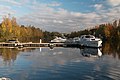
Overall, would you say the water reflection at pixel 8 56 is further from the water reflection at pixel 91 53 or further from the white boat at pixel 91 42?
the white boat at pixel 91 42

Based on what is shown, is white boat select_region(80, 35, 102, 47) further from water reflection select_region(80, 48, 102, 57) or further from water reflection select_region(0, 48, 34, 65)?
water reflection select_region(0, 48, 34, 65)

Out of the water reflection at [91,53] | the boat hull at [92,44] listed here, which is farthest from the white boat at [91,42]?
the water reflection at [91,53]

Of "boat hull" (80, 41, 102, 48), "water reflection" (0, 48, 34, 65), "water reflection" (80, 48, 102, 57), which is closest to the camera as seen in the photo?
"water reflection" (0, 48, 34, 65)

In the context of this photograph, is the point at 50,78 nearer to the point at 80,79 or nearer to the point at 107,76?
the point at 80,79

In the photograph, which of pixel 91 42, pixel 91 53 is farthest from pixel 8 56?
pixel 91 42

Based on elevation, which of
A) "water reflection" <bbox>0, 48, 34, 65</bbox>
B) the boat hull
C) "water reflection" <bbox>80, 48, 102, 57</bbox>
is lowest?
"water reflection" <bbox>80, 48, 102, 57</bbox>

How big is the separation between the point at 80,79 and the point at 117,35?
5399 inches

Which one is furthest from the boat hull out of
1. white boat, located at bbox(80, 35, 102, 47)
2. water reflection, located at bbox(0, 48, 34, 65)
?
water reflection, located at bbox(0, 48, 34, 65)

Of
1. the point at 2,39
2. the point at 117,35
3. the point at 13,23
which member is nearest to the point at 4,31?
the point at 2,39

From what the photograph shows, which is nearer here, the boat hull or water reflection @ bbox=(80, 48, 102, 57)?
water reflection @ bbox=(80, 48, 102, 57)

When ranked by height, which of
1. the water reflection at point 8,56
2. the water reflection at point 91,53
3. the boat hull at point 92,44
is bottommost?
the water reflection at point 91,53

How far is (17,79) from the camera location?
28.1m

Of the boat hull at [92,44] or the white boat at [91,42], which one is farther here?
the white boat at [91,42]

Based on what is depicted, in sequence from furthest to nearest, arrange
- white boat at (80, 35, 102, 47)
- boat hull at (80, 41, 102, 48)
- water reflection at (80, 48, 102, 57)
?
white boat at (80, 35, 102, 47)
boat hull at (80, 41, 102, 48)
water reflection at (80, 48, 102, 57)
